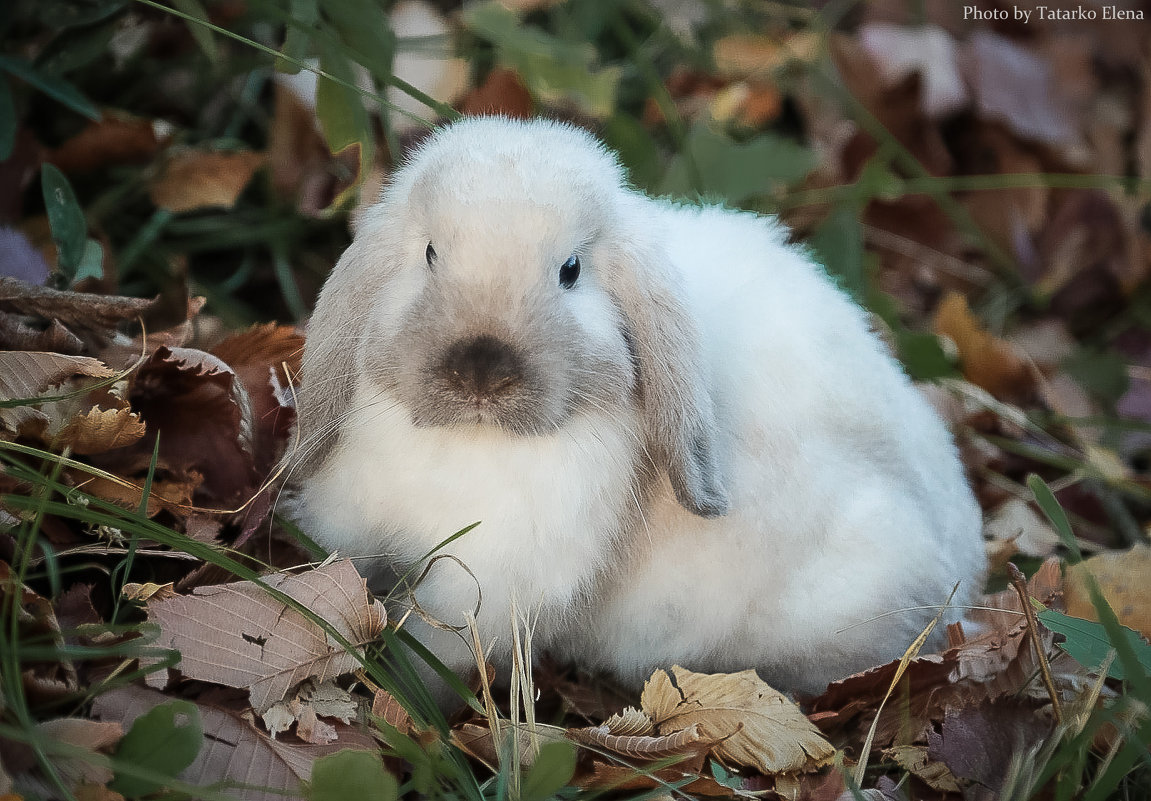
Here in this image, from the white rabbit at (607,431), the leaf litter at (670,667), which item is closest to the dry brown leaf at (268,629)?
the leaf litter at (670,667)

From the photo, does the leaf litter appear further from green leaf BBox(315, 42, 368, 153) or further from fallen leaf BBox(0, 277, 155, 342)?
green leaf BBox(315, 42, 368, 153)

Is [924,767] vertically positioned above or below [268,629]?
below

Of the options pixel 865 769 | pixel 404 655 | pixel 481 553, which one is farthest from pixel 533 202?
pixel 865 769

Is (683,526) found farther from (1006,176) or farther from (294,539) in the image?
(1006,176)

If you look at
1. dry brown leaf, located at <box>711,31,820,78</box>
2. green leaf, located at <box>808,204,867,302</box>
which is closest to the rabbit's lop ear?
green leaf, located at <box>808,204,867,302</box>

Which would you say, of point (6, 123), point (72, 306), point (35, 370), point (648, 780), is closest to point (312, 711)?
point (648, 780)

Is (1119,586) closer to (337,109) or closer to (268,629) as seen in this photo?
(268,629)
